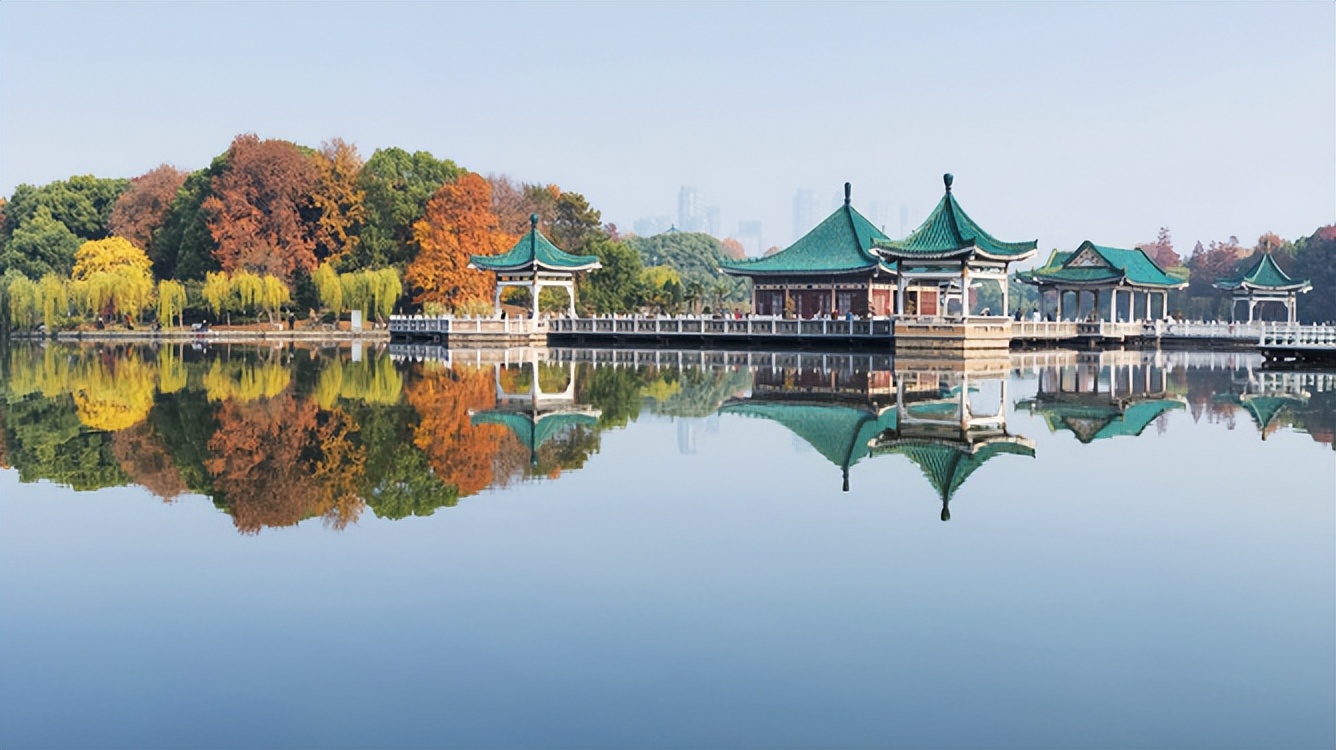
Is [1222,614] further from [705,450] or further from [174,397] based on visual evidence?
[174,397]

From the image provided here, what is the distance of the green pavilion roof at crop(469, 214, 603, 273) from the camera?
5144cm

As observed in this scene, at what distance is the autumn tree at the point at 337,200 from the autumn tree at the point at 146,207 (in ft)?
38.3

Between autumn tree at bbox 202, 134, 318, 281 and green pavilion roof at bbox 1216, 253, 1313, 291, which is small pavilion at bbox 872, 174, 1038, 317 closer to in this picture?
green pavilion roof at bbox 1216, 253, 1313, 291

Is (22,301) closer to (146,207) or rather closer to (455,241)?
(146,207)

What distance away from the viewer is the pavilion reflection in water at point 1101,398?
62.8 feet

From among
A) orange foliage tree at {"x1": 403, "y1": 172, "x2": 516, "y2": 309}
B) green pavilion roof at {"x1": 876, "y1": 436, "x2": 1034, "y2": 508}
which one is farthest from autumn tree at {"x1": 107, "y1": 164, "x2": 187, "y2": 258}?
green pavilion roof at {"x1": 876, "y1": 436, "x2": 1034, "y2": 508}

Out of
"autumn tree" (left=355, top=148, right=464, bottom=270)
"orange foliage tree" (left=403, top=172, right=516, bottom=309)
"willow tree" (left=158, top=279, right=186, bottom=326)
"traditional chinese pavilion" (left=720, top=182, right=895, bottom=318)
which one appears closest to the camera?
"traditional chinese pavilion" (left=720, top=182, right=895, bottom=318)

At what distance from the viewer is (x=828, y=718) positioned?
19.3ft

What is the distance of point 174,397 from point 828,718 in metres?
19.9

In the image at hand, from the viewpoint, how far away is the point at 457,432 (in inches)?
681

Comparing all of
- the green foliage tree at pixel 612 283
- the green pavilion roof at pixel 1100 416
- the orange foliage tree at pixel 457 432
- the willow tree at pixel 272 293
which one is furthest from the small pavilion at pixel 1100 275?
the willow tree at pixel 272 293

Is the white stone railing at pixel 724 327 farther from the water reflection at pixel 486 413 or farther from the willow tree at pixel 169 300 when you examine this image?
the willow tree at pixel 169 300

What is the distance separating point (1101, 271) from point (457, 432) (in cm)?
4153

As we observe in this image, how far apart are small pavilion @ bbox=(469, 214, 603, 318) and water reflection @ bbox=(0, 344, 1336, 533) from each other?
14.1 m
